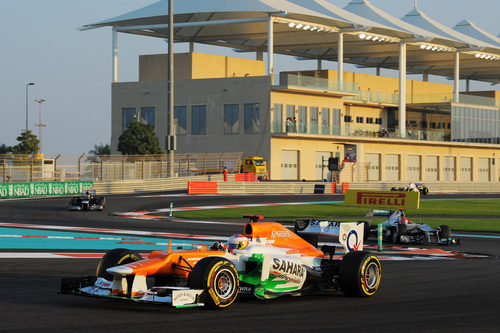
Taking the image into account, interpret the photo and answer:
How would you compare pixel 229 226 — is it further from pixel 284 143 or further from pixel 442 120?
pixel 442 120

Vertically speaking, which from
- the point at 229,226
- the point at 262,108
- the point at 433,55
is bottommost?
the point at 229,226

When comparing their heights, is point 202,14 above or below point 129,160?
above

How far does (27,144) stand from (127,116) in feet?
Result: 99.9

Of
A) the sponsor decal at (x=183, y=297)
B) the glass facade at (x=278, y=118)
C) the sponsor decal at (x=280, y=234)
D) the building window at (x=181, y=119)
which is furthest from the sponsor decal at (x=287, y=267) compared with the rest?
the building window at (x=181, y=119)

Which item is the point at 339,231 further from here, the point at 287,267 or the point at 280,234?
the point at 287,267

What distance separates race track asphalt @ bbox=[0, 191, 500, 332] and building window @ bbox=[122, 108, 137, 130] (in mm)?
61632

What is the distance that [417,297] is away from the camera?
13008 millimetres

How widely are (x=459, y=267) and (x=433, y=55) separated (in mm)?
79919

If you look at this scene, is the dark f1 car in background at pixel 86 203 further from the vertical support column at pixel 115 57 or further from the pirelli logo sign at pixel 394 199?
the vertical support column at pixel 115 57

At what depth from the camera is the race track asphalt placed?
10219mm

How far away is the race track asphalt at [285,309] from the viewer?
33.5 feet

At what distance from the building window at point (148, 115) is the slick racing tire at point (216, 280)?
67.2 m

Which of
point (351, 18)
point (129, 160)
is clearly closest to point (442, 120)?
point (351, 18)

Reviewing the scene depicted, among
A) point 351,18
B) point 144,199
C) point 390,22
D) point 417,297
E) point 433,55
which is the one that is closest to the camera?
point 417,297
